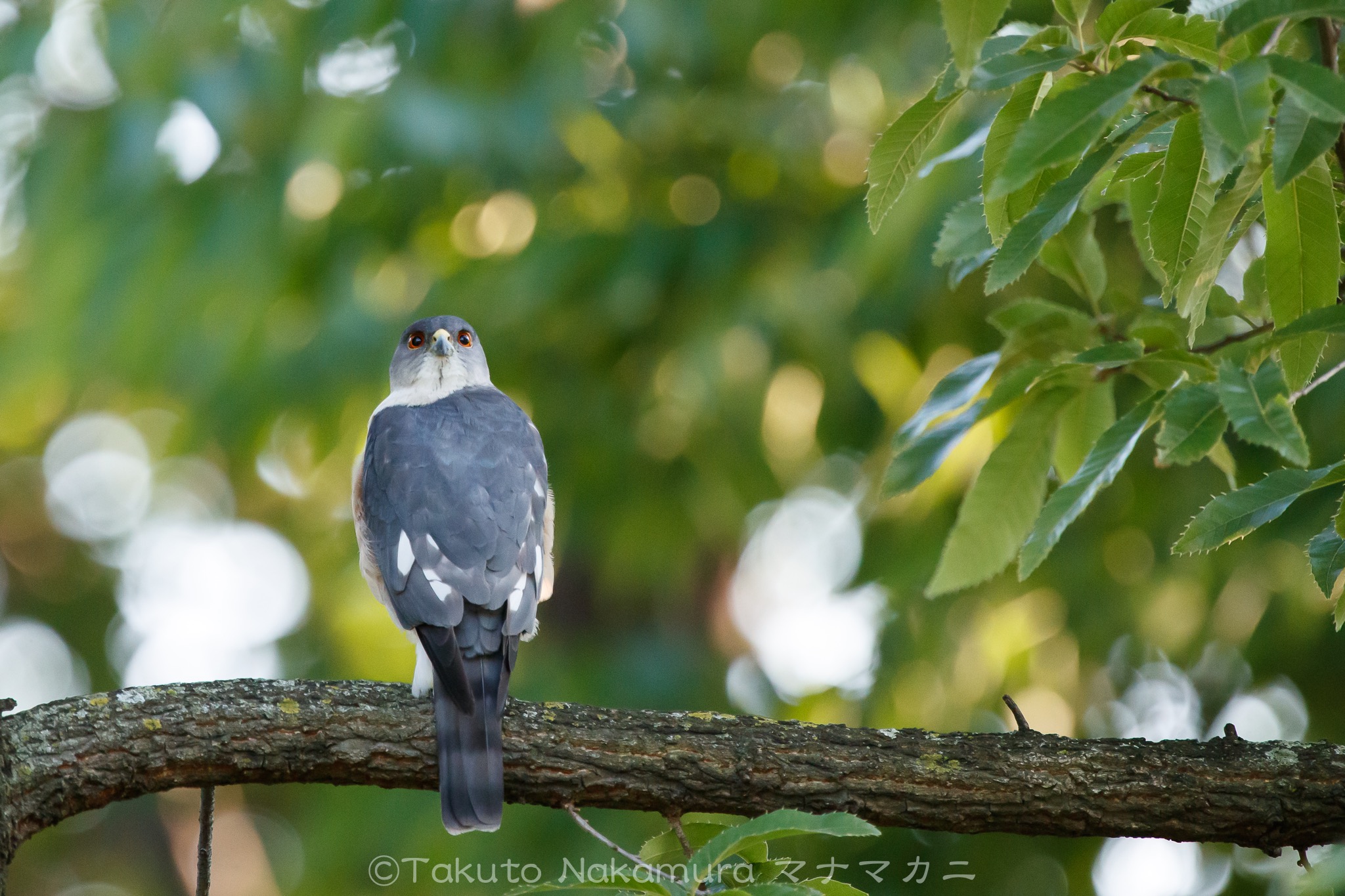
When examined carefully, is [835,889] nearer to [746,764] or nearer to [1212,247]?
[746,764]

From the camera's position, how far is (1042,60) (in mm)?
1885

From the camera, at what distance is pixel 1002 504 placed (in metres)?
2.53

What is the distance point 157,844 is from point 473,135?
333 inches

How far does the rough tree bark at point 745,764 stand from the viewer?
8.79ft

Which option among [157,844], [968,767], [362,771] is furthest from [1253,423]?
[157,844]

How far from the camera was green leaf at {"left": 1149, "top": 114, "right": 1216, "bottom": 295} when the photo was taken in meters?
1.94

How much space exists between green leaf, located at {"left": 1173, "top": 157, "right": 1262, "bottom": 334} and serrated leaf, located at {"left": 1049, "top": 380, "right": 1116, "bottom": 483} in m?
0.55

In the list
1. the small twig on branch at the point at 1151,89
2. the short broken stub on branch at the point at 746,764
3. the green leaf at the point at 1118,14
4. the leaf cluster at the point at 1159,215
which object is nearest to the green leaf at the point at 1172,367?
the leaf cluster at the point at 1159,215

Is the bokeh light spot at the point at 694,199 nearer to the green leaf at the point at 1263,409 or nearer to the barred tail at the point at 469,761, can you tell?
the barred tail at the point at 469,761

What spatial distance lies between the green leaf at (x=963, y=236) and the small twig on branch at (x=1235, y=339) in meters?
0.52

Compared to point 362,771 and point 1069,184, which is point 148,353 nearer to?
point 362,771

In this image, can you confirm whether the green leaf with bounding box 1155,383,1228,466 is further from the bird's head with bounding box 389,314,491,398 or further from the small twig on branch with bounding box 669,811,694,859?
the bird's head with bounding box 389,314,491,398

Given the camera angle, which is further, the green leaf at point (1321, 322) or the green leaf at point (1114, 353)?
the green leaf at point (1114, 353)

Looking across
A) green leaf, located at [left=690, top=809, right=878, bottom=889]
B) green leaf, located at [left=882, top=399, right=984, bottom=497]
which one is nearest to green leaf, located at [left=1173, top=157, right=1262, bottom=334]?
green leaf, located at [left=882, top=399, right=984, bottom=497]
